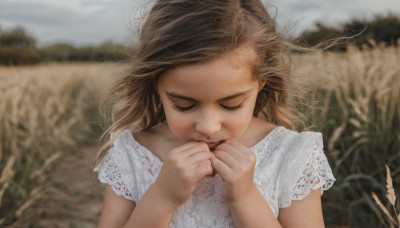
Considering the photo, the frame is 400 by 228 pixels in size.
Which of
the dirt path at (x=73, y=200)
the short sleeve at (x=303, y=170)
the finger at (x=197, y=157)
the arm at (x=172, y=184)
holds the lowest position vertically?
the dirt path at (x=73, y=200)

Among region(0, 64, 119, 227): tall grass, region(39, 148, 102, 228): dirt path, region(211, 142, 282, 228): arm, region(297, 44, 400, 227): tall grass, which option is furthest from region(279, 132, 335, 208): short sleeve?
region(39, 148, 102, 228): dirt path

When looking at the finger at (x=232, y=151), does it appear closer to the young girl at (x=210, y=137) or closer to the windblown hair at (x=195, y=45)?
the young girl at (x=210, y=137)

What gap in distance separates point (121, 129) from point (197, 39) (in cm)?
65

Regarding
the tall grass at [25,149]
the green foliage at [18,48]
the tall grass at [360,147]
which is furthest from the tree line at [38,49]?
the tall grass at [360,147]

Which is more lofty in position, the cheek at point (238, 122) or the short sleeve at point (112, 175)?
the cheek at point (238, 122)

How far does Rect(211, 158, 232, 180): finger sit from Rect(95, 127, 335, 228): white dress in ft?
0.74

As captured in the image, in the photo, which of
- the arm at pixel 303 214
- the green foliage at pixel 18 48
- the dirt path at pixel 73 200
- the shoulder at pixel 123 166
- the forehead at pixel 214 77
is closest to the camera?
the forehead at pixel 214 77

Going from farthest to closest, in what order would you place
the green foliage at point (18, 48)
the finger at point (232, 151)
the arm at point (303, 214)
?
the green foliage at point (18, 48) → the arm at point (303, 214) → the finger at point (232, 151)

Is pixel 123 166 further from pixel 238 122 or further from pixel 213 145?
pixel 238 122

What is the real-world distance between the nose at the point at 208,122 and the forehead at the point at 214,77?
0.05 m

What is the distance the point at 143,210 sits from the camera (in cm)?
163

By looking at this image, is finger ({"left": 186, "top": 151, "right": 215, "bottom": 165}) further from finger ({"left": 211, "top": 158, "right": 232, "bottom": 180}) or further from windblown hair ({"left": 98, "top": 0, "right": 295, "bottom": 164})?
windblown hair ({"left": 98, "top": 0, "right": 295, "bottom": 164})

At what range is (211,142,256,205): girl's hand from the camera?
1550 mm

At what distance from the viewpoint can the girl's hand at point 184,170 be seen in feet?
5.09
